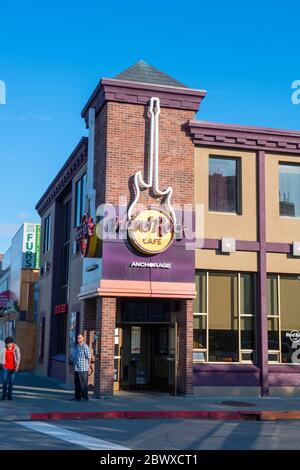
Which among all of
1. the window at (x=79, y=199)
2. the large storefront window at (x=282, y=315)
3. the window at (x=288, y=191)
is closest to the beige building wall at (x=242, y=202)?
the window at (x=288, y=191)

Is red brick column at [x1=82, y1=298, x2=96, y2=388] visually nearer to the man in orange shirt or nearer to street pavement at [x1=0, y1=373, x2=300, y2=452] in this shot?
street pavement at [x1=0, y1=373, x2=300, y2=452]

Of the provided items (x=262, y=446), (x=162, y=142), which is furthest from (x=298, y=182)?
(x=262, y=446)

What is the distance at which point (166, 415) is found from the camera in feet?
48.2

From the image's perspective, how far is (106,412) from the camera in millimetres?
14484

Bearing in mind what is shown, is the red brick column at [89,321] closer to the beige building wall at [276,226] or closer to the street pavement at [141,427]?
the street pavement at [141,427]

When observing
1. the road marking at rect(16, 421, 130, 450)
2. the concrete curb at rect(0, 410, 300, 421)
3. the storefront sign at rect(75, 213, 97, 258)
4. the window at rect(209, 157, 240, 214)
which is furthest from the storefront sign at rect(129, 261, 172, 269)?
the road marking at rect(16, 421, 130, 450)

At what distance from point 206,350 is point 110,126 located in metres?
7.40

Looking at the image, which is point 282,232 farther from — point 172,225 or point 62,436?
point 62,436

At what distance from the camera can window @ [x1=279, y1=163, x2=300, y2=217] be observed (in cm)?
2028

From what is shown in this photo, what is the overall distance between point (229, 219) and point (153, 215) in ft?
8.76

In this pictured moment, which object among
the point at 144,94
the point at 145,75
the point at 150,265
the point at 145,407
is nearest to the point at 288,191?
the point at 150,265

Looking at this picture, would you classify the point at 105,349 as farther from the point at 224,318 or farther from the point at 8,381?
the point at 224,318

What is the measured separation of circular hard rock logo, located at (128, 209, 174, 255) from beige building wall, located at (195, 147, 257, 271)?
1.33m

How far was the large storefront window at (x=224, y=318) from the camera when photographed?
62.3ft
